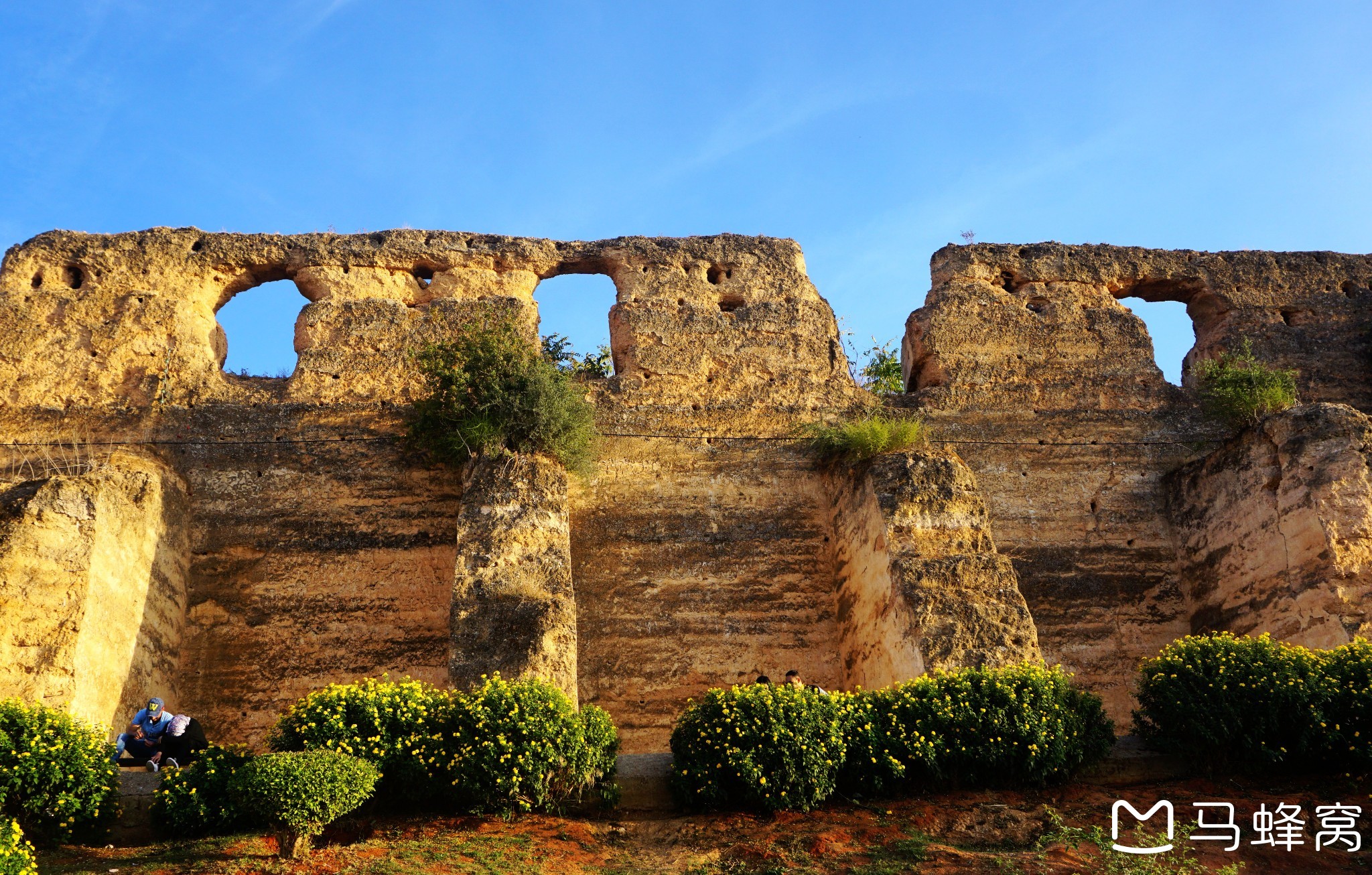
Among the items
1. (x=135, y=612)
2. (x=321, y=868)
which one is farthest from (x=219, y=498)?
(x=321, y=868)

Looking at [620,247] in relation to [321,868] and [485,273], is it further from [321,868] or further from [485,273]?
[321,868]

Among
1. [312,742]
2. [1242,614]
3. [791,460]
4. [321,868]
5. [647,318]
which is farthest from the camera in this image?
[647,318]

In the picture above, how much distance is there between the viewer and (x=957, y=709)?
9.08 meters

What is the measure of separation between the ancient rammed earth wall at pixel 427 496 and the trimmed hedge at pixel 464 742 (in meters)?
1.15

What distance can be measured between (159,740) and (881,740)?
17.6 feet

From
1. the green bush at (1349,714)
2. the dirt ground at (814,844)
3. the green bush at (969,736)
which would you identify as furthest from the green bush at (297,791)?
the green bush at (1349,714)

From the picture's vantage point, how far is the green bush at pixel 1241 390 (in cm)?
1303

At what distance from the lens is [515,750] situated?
8.57 m

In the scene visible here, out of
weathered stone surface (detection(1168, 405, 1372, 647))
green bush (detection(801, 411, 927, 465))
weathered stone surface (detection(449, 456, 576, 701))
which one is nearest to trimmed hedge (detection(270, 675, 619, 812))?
weathered stone surface (detection(449, 456, 576, 701))

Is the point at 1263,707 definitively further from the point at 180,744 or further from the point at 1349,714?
the point at 180,744

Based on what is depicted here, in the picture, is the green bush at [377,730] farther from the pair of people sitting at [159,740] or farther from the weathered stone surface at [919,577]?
the weathered stone surface at [919,577]

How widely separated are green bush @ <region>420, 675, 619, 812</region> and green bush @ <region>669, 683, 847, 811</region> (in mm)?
641

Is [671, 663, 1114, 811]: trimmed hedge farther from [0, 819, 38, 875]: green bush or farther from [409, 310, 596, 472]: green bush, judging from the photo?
[0, 819, 38, 875]: green bush

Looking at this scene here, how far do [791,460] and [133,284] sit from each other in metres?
7.46
